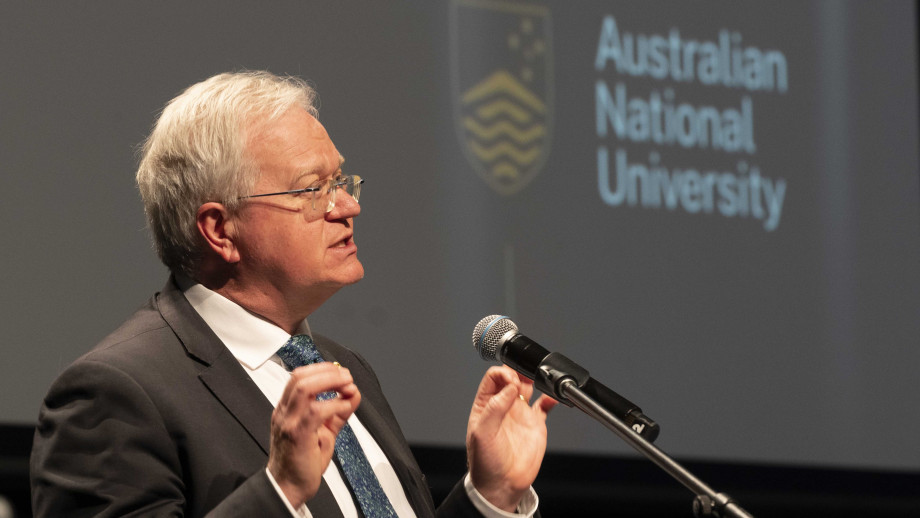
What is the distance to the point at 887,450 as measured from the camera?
455 centimetres

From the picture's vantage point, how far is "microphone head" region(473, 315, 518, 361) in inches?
79.2

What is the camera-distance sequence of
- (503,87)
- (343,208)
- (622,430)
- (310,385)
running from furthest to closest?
(503,87), (343,208), (622,430), (310,385)

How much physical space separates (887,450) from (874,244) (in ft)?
2.82

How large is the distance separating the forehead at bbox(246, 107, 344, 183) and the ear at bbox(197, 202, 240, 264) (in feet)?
0.35

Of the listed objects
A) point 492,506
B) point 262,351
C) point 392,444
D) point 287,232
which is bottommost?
point 492,506

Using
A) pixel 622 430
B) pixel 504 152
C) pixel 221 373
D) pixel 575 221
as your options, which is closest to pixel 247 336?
pixel 221 373

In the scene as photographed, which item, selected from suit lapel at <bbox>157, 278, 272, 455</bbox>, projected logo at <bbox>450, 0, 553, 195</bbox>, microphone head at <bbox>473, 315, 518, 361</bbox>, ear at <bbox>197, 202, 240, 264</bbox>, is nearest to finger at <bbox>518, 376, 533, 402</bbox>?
microphone head at <bbox>473, 315, 518, 361</bbox>

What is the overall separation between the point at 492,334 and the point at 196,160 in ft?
2.21

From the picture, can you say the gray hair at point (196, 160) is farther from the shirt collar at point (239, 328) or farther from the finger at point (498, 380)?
the finger at point (498, 380)

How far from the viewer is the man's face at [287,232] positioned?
7.06ft

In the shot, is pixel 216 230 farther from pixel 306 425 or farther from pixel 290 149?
pixel 306 425

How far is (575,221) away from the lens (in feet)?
13.4

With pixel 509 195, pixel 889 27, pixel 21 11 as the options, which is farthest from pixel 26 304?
pixel 889 27

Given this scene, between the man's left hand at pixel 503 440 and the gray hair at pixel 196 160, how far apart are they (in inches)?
24.8
